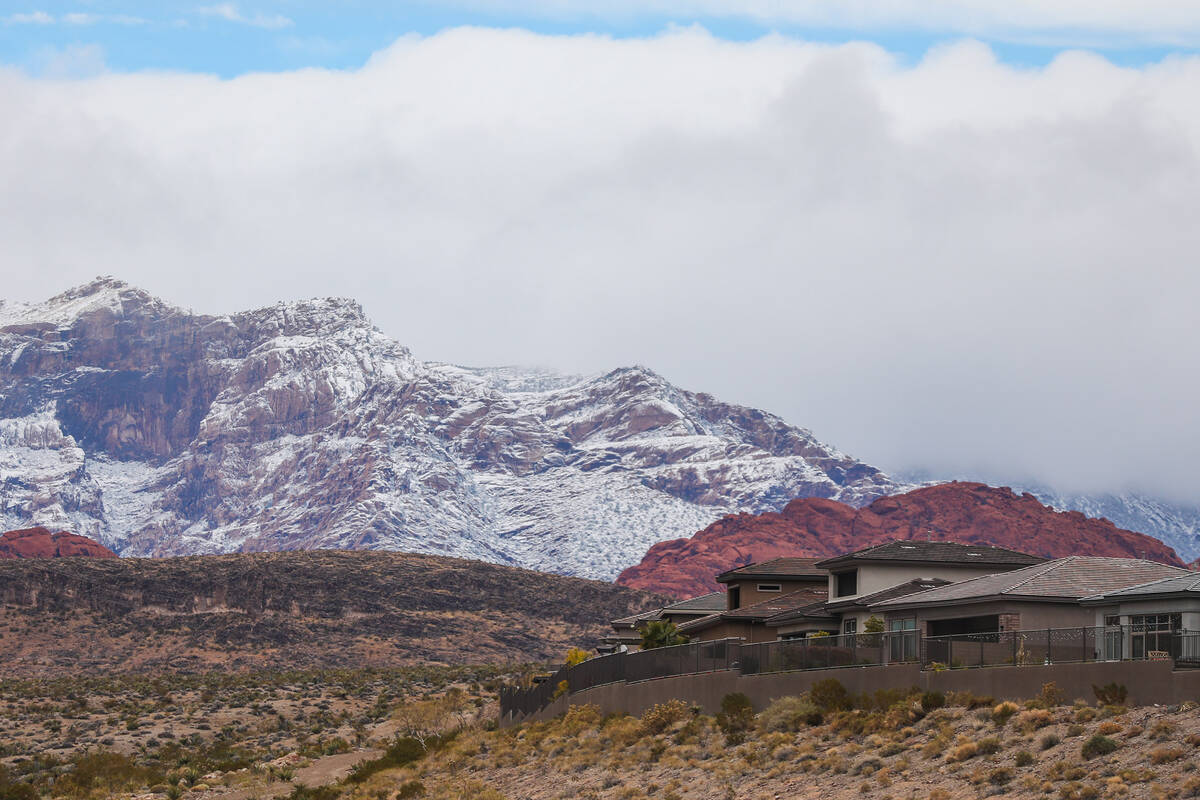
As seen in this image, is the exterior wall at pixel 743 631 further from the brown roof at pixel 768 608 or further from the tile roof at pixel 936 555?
the tile roof at pixel 936 555

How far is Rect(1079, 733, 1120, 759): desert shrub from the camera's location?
30891 mm

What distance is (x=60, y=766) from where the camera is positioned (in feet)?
224

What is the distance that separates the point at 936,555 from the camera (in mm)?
64062

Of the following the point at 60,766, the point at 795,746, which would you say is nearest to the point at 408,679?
the point at 60,766

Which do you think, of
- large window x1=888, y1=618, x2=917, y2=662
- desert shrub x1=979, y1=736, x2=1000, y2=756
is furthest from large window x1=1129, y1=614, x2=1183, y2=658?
large window x1=888, y1=618, x2=917, y2=662

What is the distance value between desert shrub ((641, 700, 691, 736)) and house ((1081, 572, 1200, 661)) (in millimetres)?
11995

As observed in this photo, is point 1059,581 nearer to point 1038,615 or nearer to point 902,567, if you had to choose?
point 1038,615

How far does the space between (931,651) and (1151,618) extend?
7.22 meters

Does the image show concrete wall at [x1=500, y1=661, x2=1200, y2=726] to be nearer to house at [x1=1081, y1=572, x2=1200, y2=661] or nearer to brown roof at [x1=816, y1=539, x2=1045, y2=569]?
house at [x1=1081, y1=572, x2=1200, y2=661]

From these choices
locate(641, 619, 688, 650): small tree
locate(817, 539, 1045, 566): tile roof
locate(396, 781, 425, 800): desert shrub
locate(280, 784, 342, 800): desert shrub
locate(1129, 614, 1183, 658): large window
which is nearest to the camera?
locate(1129, 614, 1183, 658): large window

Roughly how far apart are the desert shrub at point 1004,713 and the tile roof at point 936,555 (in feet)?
87.2

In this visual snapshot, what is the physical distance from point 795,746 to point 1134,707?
8664 mm

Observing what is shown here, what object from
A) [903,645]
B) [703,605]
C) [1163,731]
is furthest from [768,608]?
[1163,731]

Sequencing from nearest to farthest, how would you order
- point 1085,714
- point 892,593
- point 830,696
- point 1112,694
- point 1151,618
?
1. point 1085,714
2. point 1112,694
3. point 830,696
4. point 1151,618
5. point 892,593
